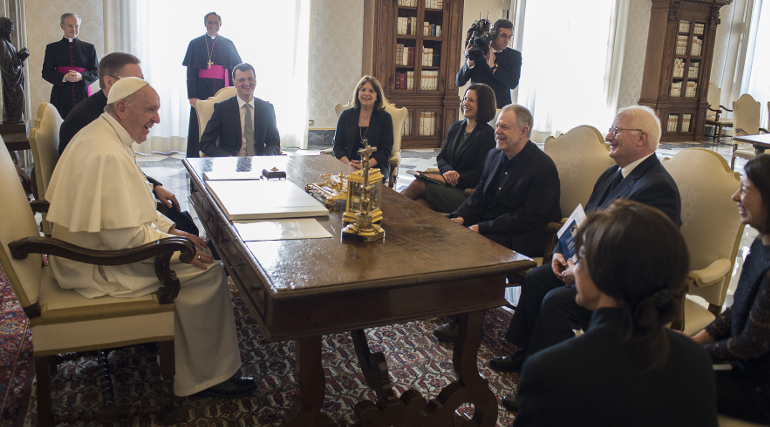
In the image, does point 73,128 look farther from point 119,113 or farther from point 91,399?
point 91,399

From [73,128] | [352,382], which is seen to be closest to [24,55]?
[73,128]

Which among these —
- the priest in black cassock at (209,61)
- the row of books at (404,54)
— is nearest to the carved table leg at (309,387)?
the priest in black cassock at (209,61)

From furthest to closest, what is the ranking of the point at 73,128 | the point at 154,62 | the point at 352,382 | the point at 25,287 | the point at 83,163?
the point at 154,62 < the point at 73,128 < the point at 352,382 < the point at 83,163 < the point at 25,287

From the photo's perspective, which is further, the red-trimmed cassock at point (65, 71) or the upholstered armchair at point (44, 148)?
the red-trimmed cassock at point (65, 71)

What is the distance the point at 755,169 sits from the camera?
1.58 m

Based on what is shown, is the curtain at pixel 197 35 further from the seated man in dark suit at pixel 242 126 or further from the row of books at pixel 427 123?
the seated man in dark suit at pixel 242 126

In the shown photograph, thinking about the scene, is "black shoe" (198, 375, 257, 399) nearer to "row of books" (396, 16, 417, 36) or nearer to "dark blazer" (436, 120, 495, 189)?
"dark blazer" (436, 120, 495, 189)

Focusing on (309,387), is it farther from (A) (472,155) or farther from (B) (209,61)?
(B) (209,61)

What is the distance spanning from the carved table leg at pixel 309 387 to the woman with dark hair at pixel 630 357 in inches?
33.0

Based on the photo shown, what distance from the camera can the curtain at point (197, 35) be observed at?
742 centimetres

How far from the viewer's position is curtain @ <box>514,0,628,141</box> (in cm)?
1045

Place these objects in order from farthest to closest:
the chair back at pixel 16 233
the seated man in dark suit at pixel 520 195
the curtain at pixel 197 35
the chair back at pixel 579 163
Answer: the curtain at pixel 197 35
the chair back at pixel 579 163
the seated man in dark suit at pixel 520 195
the chair back at pixel 16 233

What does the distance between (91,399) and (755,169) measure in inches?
97.4

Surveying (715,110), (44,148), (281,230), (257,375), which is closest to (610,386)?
(281,230)
